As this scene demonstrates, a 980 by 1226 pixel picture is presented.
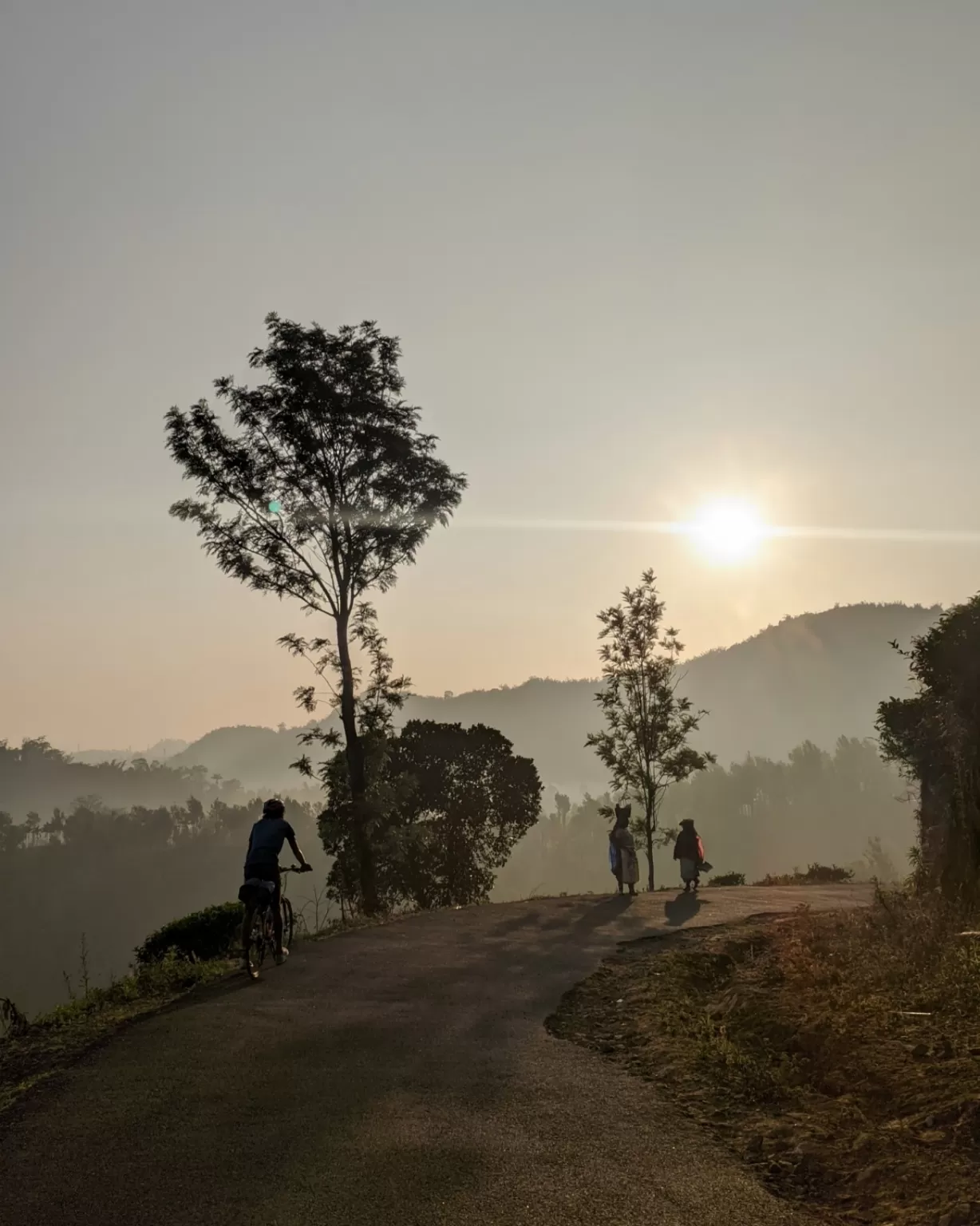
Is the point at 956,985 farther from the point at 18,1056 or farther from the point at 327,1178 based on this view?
the point at 18,1056

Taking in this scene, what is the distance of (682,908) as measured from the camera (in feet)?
57.8

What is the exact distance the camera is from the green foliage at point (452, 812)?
1411 inches

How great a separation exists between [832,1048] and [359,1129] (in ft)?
11.7

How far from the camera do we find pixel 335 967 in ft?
37.1

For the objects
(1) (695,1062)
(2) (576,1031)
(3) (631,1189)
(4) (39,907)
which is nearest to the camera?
(3) (631,1189)

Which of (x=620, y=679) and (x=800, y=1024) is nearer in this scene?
(x=800, y=1024)

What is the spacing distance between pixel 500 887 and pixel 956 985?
201 meters

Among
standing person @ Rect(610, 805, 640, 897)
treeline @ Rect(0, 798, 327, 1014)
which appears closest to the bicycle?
standing person @ Rect(610, 805, 640, 897)

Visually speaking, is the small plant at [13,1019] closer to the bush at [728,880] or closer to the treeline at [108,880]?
the bush at [728,880]

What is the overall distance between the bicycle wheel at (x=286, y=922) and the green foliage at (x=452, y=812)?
2120 centimetres

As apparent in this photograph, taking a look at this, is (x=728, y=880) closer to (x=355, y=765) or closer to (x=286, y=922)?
(x=355, y=765)

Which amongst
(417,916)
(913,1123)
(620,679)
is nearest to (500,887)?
(620,679)

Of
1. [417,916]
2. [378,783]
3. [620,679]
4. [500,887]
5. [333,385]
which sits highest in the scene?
[333,385]

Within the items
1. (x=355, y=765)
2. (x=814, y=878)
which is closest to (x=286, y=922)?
(x=355, y=765)
